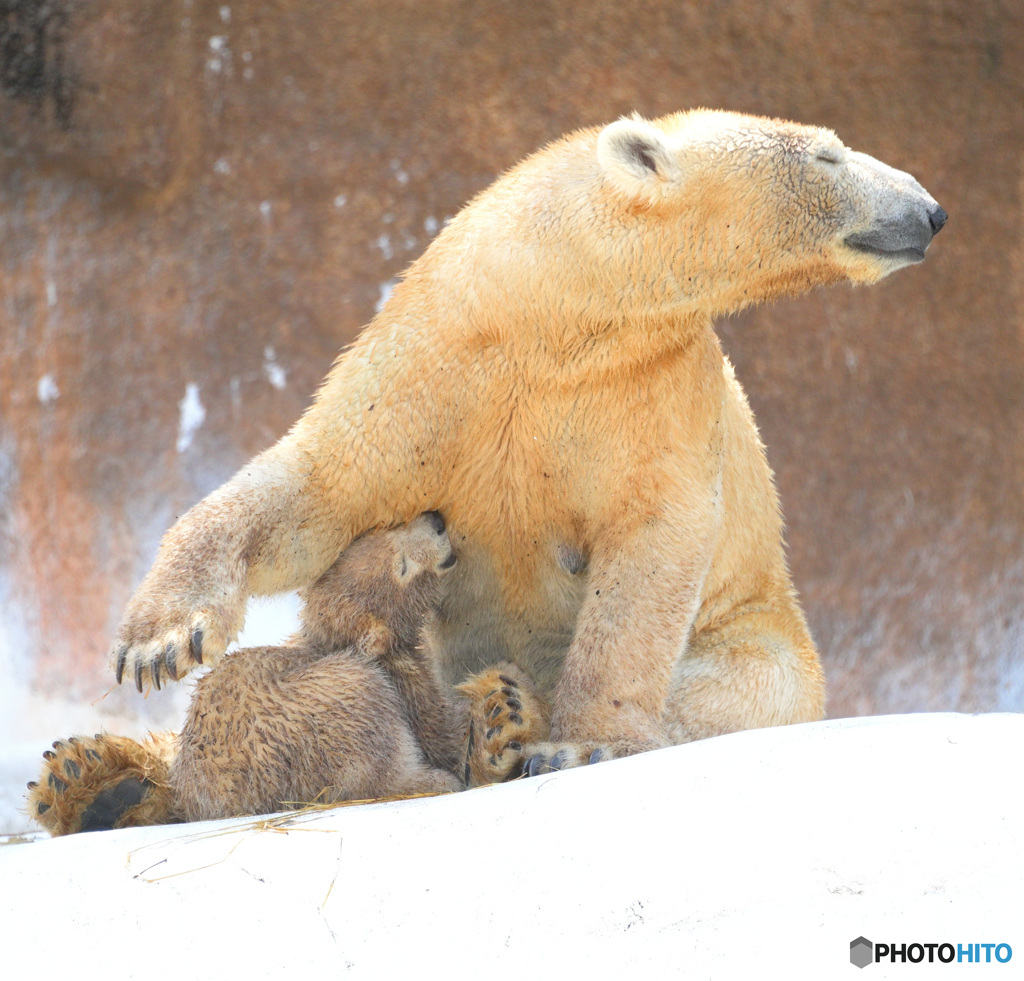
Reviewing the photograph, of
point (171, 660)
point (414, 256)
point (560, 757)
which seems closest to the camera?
point (171, 660)

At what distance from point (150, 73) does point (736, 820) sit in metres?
4.62

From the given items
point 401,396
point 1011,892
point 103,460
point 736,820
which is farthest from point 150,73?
point 1011,892

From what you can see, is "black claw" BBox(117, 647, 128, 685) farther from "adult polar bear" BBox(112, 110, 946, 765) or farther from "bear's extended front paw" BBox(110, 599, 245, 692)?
"adult polar bear" BBox(112, 110, 946, 765)

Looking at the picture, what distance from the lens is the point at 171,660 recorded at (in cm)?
243

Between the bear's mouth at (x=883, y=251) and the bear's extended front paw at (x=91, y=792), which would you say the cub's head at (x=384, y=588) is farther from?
the bear's mouth at (x=883, y=251)

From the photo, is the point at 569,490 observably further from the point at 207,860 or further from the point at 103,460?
the point at 103,460

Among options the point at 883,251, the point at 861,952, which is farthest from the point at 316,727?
the point at 883,251

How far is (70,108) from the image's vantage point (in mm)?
5359

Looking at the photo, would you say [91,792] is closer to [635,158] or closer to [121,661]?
[121,661]

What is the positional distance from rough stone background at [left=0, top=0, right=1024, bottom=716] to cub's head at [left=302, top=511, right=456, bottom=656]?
9.64 ft

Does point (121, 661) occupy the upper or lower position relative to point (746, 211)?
lower

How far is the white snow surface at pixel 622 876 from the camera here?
186 cm

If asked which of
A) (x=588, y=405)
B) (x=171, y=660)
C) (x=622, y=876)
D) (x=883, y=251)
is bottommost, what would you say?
(x=622, y=876)

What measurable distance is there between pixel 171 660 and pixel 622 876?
1.01 m
